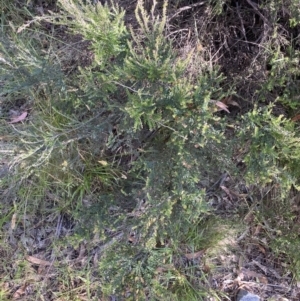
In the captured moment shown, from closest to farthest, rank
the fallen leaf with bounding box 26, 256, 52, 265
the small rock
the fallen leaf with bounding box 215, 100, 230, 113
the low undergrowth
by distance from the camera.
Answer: the low undergrowth < the fallen leaf with bounding box 215, 100, 230, 113 < the small rock < the fallen leaf with bounding box 26, 256, 52, 265

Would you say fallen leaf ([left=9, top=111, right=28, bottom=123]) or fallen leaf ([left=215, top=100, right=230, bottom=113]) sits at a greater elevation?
fallen leaf ([left=9, top=111, right=28, bottom=123])

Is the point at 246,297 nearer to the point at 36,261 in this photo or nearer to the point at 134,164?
the point at 134,164

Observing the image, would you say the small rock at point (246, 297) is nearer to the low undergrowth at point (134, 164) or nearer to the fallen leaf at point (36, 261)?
the low undergrowth at point (134, 164)

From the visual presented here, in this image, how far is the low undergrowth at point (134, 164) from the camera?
1724 mm

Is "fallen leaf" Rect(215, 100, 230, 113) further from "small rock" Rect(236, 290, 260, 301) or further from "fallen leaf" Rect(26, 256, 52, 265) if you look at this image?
"fallen leaf" Rect(26, 256, 52, 265)

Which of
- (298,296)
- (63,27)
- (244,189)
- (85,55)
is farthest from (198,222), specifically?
(63,27)

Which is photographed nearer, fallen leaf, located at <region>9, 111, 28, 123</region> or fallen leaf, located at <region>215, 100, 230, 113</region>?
fallen leaf, located at <region>215, 100, 230, 113</region>

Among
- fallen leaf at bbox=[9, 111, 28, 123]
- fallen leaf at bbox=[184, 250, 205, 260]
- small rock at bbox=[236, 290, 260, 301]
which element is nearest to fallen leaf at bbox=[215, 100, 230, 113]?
fallen leaf at bbox=[184, 250, 205, 260]

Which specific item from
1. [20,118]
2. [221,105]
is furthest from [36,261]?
[221,105]

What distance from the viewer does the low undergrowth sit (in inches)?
67.9

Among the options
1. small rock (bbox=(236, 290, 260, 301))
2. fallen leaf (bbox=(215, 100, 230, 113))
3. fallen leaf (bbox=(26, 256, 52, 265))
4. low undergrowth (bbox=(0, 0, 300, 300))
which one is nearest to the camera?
low undergrowth (bbox=(0, 0, 300, 300))

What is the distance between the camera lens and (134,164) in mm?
1969

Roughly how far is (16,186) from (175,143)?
1039 millimetres

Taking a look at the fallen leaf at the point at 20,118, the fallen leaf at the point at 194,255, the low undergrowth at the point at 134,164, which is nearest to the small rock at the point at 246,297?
the low undergrowth at the point at 134,164
